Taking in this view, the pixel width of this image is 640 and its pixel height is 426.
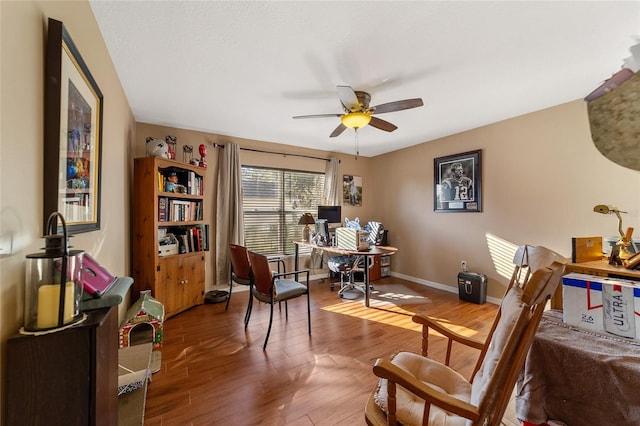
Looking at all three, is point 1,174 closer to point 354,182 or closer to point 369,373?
point 369,373

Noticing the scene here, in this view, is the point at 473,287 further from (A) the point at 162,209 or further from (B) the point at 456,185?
(A) the point at 162,209

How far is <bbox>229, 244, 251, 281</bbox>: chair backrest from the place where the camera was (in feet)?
9.04

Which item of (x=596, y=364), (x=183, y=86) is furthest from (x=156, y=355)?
(x=596, y=364)

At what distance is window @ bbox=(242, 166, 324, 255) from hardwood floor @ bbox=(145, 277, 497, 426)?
1.21 meters

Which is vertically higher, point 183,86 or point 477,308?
point 183,86

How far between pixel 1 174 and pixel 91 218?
84 centimetres

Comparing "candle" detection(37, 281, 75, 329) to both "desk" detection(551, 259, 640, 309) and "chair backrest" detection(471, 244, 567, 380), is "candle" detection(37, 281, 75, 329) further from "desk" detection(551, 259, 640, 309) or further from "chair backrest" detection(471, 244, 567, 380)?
"desk" detection(551, 259, 640, 309)

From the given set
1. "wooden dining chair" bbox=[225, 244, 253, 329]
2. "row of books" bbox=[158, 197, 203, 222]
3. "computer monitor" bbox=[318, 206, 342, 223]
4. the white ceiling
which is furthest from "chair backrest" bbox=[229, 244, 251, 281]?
"computer monitor" bbox=[318, 206, 342, 223]

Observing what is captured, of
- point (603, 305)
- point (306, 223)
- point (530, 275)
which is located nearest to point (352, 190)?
point (306, 223)

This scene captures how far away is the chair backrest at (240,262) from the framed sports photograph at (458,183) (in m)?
3.08

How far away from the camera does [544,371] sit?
1.03 meters

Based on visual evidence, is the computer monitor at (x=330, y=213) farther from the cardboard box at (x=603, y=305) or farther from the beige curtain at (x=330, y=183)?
the cardboard box at (x=603, y=305)

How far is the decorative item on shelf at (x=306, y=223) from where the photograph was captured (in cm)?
418

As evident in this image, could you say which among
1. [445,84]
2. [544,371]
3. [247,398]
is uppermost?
[445,84]
